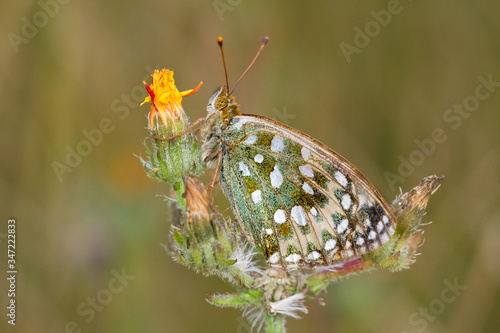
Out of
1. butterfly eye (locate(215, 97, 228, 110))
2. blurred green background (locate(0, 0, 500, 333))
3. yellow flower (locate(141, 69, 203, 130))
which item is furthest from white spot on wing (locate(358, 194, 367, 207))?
blurred green background (locate(0, 0, 500, 333))

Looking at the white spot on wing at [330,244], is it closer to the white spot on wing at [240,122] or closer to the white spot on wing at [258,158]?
the white spot on wing at [258,158]

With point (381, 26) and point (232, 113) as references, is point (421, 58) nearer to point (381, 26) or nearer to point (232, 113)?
point (381, 26)

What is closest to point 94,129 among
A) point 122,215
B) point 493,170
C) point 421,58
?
point 122,215

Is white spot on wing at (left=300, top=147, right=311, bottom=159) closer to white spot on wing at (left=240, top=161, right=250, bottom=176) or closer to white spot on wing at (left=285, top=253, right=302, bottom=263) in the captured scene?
white spot on wing at (left=240, top=161, right=250, bottom=176)

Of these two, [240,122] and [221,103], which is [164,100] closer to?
[221,103]

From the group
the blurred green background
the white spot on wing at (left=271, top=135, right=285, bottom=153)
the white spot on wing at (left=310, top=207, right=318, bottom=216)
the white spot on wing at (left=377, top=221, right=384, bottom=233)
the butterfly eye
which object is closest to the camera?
the white spot on wing at (left=377, top=221, right=384, bottom=233)

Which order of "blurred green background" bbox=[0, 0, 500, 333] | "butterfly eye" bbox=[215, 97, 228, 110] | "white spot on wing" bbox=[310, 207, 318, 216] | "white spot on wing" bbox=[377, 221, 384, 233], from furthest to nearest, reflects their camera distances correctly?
"blurred green background" bbox=[0, 0, 500, 333] → "butterfly eye" bbox=[215, 97, 228, 110] → "white spot on wing" bbox=[310, 207, 318, 216] → "white spot on wing" bbox=[377, 221, 384, 233]
